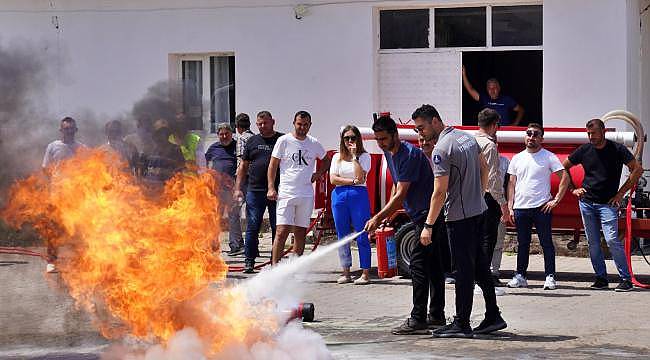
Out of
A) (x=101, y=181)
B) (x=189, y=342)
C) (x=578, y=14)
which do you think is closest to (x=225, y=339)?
(x=189, y=342)

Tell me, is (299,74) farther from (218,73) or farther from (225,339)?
(225,339)

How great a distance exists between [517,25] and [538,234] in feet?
15.4

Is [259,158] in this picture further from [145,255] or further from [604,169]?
[145,255]

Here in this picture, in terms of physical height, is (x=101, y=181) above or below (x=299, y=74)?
below

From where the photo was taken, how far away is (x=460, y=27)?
16.8 m

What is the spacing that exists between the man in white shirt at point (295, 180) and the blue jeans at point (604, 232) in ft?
10.2

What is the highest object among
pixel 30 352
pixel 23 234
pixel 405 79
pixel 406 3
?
pixel 406 3

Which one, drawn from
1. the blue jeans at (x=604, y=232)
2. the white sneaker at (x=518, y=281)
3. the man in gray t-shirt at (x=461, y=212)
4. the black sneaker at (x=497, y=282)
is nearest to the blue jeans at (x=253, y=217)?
the black sneaker at (x=497, y=282)

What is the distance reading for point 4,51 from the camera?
978cm

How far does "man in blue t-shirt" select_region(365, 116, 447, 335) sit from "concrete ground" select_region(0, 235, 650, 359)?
A: 30 cm

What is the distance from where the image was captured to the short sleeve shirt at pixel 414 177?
34.3 feet

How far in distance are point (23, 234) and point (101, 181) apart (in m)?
1.99

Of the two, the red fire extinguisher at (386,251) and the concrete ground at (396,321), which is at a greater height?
the red fire extinguisher at (386,251)

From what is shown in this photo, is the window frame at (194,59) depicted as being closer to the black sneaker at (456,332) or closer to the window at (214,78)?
the window at (214,78)
